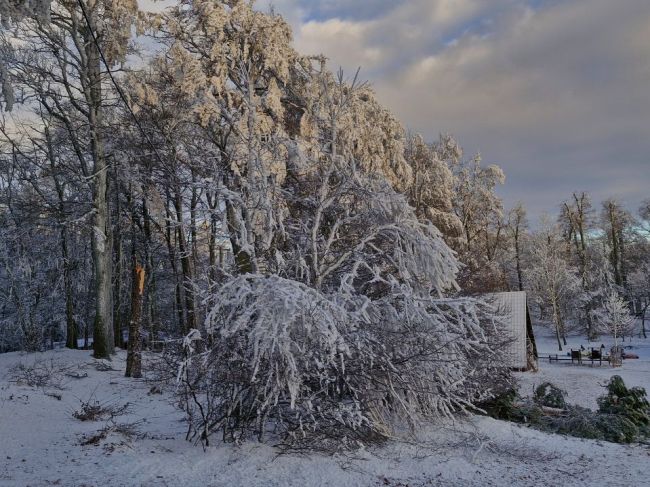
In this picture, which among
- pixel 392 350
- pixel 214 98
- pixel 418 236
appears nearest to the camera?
pixel 392 350

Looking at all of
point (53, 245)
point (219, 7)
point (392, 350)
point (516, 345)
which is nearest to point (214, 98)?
point (219, 7)

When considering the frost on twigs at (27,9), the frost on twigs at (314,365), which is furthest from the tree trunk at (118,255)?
the frost on twigs at (314,365)

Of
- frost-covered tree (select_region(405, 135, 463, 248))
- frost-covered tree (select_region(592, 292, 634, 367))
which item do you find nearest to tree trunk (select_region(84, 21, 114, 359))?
frost-covered tree (select_region(405, 135, 463, 248))

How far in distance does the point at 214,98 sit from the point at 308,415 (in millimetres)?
9867

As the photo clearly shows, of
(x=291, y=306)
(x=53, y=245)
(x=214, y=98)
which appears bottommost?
(x=291, y=306)

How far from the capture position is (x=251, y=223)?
881 centimetres

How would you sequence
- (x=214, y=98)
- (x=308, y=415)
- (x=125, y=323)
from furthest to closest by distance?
(x=125, y=323) < (x=214, y=98) < (x=308, y=415)

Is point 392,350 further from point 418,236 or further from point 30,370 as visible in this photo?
point 30,370

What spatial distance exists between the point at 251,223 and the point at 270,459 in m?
3.78

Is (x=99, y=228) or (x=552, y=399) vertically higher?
(x=99, y=228)

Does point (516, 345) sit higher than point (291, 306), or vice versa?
point (291, 306)

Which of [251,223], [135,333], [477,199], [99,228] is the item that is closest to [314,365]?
[251,223]

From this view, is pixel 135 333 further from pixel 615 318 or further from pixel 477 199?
pixel 615 318

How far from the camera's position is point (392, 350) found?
7.43 metres
